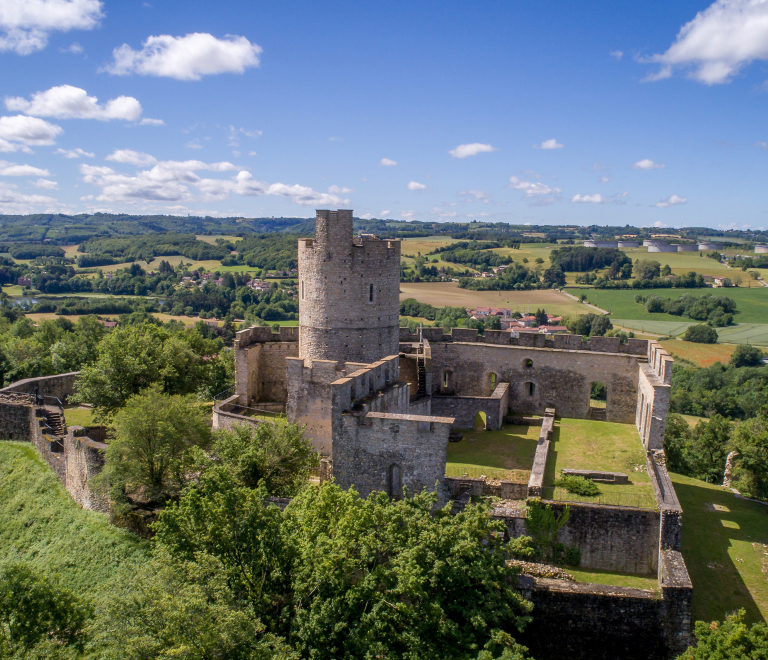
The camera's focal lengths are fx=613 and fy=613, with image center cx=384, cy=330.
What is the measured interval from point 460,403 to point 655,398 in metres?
9.28

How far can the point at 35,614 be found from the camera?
16406mm

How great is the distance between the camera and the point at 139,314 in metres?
87.8

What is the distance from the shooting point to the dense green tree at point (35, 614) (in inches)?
629

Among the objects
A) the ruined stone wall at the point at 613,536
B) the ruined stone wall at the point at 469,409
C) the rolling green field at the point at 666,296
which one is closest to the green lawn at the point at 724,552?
the ruined stone wall at the point at 613,536

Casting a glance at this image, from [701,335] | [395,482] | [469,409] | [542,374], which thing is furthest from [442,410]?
[701,335]

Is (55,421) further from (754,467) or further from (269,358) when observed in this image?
(754,467)

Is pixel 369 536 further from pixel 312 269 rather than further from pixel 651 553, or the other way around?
pixel 312 269

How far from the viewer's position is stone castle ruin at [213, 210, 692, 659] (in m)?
18.2

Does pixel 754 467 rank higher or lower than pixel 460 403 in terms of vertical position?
lower

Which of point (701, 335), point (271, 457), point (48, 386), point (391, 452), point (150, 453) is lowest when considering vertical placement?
point (701, 335)

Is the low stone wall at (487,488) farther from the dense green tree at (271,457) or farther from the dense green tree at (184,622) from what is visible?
the dense green tree at (184,622)

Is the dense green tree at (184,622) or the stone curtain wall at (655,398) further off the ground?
the stone curtain wall at (655,398)

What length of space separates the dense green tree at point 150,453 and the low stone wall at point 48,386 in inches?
582

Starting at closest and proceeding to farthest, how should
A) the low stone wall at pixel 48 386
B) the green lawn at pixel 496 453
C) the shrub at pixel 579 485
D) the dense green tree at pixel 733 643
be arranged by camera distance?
the dense green tree at pixel 733 643 → the shrub at pixel 579 485 → the green lawn at pixel 496 453 → the low stone wall at pixel 48 386
